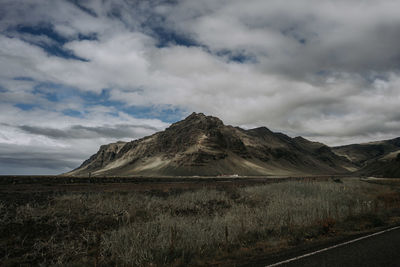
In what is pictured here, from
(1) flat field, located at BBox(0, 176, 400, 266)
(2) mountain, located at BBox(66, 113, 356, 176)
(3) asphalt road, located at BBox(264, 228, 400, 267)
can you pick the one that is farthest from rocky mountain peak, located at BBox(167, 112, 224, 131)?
(3) asphalt road, located at BBox(264, 228, 400, 267)

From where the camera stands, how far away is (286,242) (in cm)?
891

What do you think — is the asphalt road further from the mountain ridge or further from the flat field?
the mountain ridge

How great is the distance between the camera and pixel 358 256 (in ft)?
22.5

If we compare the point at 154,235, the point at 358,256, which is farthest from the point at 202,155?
the point at 358,256

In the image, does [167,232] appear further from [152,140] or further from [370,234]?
[152,140]

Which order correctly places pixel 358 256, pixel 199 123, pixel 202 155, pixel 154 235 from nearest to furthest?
pixel 358 256 < pixel 154 235 < pixel 202 155 < pixel 199 123

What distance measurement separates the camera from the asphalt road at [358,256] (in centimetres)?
630

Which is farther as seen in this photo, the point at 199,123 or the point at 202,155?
the point at 199,123

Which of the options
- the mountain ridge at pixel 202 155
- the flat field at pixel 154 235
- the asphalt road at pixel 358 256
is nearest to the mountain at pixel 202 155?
the mountain ridge at pixel 202 155

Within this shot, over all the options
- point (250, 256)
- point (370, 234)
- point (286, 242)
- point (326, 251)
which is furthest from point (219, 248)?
point (370, 234)

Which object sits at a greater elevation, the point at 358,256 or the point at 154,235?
the point at 358,256

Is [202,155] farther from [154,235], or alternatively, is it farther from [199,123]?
[154,235]

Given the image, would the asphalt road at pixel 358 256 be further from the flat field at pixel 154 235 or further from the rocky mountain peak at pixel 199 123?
the rocky mountain peak at pixel 199 123

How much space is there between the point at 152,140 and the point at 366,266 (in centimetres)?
18728
